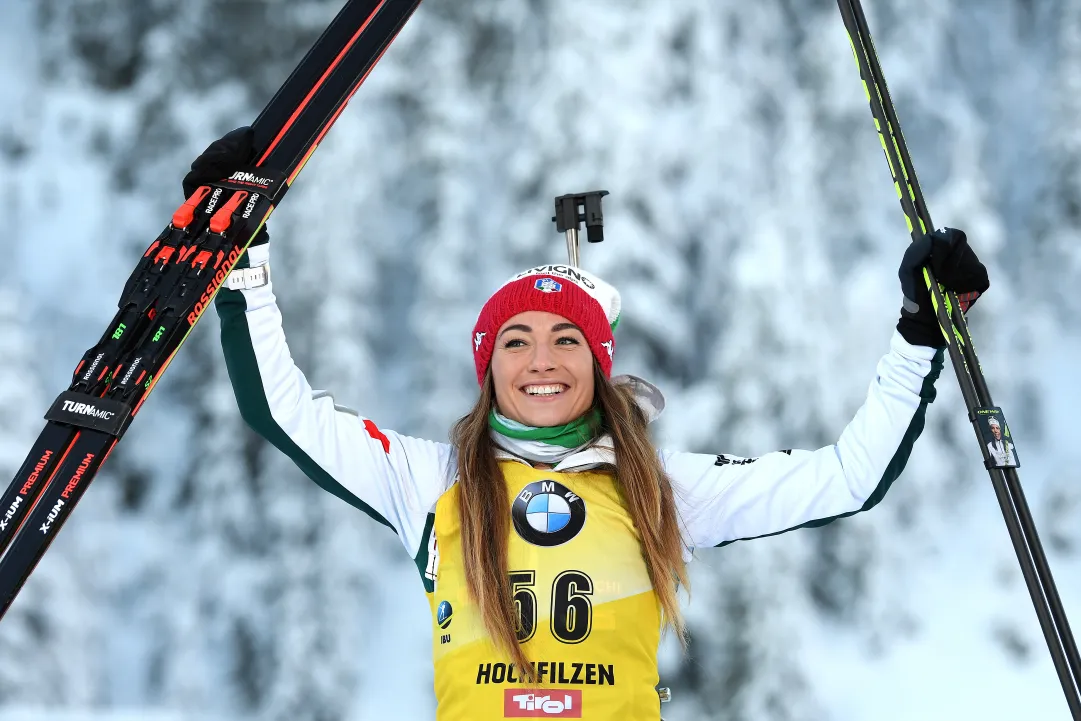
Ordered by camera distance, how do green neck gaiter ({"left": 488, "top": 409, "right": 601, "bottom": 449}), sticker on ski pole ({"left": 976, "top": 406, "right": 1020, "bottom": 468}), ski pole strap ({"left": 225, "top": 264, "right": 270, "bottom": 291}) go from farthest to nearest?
1. green neck gaiter ({"left": 488, "top": 409, "right": 601, "bottom": 449})
2. ski pole strap ({"left": 225, "top": 264, "right": 270, "bottom": 291})
3. sticker on ski pole ({"left": 976, "top": 406, "right": 1020, "bottom": 468})

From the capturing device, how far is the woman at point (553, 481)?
2.04 metres

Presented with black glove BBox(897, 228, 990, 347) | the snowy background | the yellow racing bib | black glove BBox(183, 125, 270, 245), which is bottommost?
the yellow racing bib

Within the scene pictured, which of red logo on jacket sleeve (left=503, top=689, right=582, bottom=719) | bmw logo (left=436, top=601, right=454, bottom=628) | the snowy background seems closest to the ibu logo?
bmw logo (left=436, top=601, right=454, bottom=628)

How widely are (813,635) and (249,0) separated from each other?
5.66m

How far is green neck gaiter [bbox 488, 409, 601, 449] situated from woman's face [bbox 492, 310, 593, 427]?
1 cm

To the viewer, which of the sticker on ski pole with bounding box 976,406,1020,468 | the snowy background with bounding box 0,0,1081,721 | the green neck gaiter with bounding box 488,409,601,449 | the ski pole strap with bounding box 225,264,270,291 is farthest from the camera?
the snowy background with bounding box 0,0,1081,721

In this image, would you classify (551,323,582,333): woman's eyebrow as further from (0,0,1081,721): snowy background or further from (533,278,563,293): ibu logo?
(0,0,1081,721): snowy background

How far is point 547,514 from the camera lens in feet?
7.06

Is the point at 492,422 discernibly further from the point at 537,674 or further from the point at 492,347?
the point at 537,674

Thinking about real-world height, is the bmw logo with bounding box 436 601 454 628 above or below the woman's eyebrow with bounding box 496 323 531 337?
below

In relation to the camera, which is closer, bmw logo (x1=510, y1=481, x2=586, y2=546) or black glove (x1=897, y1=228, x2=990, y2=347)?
black glove (x1=897, y1=228, x2=990, y2=347)

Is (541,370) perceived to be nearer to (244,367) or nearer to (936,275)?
(244,367)

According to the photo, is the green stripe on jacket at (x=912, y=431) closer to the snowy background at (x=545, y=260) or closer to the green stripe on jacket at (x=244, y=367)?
the green stripe on jacket at (x=244, y=367)

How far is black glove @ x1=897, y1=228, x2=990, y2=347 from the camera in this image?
203 centimetres
